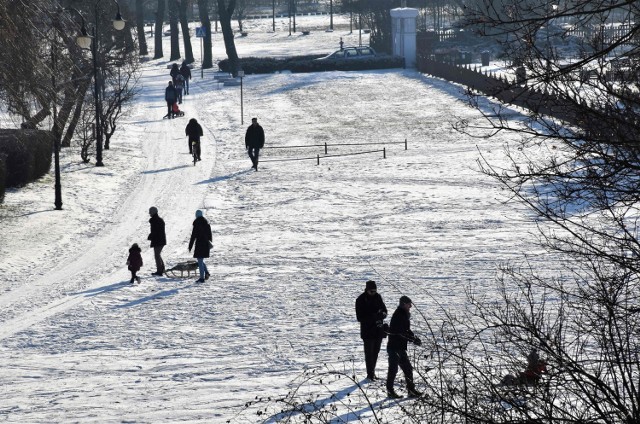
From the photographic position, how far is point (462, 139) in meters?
37.3

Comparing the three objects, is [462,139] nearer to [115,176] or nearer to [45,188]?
[115,176]

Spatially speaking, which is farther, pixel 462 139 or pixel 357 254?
pixel 462 139

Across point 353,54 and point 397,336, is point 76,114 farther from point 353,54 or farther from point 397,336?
point 353,54

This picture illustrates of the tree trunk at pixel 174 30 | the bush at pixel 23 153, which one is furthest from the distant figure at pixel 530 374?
the tree trunk at pixel 174 30

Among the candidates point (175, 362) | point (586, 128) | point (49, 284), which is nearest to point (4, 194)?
point (49, 284)

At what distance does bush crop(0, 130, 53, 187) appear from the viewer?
90.1ft

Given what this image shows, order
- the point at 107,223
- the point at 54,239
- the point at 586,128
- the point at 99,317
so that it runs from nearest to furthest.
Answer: the point at 586,128 → the point at 99,317 → the point at 54,239 → the point at 107,223

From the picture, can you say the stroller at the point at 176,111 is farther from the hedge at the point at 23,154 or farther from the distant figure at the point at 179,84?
the hedge at the point at 23,154

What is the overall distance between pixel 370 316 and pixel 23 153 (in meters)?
16.5

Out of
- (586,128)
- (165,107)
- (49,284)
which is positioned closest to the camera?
(586,128)

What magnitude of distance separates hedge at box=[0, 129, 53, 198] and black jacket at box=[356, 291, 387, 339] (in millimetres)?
15069

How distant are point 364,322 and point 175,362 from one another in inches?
116

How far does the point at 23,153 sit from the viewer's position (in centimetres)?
2781

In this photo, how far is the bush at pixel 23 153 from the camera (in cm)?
2745
